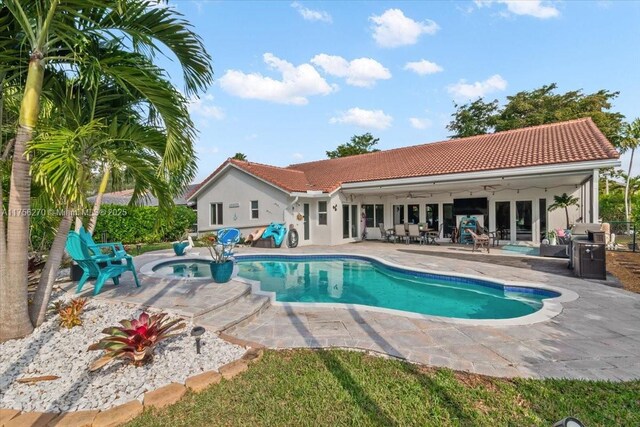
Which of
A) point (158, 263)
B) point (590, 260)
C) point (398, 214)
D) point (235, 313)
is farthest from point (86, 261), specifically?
point (398, 214)

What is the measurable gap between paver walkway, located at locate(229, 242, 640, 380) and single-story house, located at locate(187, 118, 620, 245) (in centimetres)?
736

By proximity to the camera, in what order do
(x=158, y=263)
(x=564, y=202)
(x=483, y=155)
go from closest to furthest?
(x=158, y=263)
(x=564, y=202)
(x=483, y=155)

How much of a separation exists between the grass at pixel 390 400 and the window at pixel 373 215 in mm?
15918

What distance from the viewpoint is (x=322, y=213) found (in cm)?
1666

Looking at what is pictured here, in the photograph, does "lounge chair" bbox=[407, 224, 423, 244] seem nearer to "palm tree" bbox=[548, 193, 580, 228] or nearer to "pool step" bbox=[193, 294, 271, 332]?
"palm tree" bbox=[548, 193, 580, 228]

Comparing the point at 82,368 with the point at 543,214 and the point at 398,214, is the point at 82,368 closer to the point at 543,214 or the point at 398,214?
the point at 398,214

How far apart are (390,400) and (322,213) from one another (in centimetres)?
1391

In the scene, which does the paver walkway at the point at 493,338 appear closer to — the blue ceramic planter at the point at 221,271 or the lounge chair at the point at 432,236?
the blue ceramic planter at the point at 221,271

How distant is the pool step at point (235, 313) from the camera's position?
4691 millimetres

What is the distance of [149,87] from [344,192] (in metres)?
13.4

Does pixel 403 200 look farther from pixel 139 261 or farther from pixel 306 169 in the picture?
pixel 139 261

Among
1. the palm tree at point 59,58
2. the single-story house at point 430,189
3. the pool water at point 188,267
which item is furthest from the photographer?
the single-story house at point 430,189

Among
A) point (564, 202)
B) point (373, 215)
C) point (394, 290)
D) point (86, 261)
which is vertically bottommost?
point (394, 290)

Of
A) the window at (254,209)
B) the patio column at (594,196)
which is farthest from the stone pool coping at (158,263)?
the patio column at (594,196)
